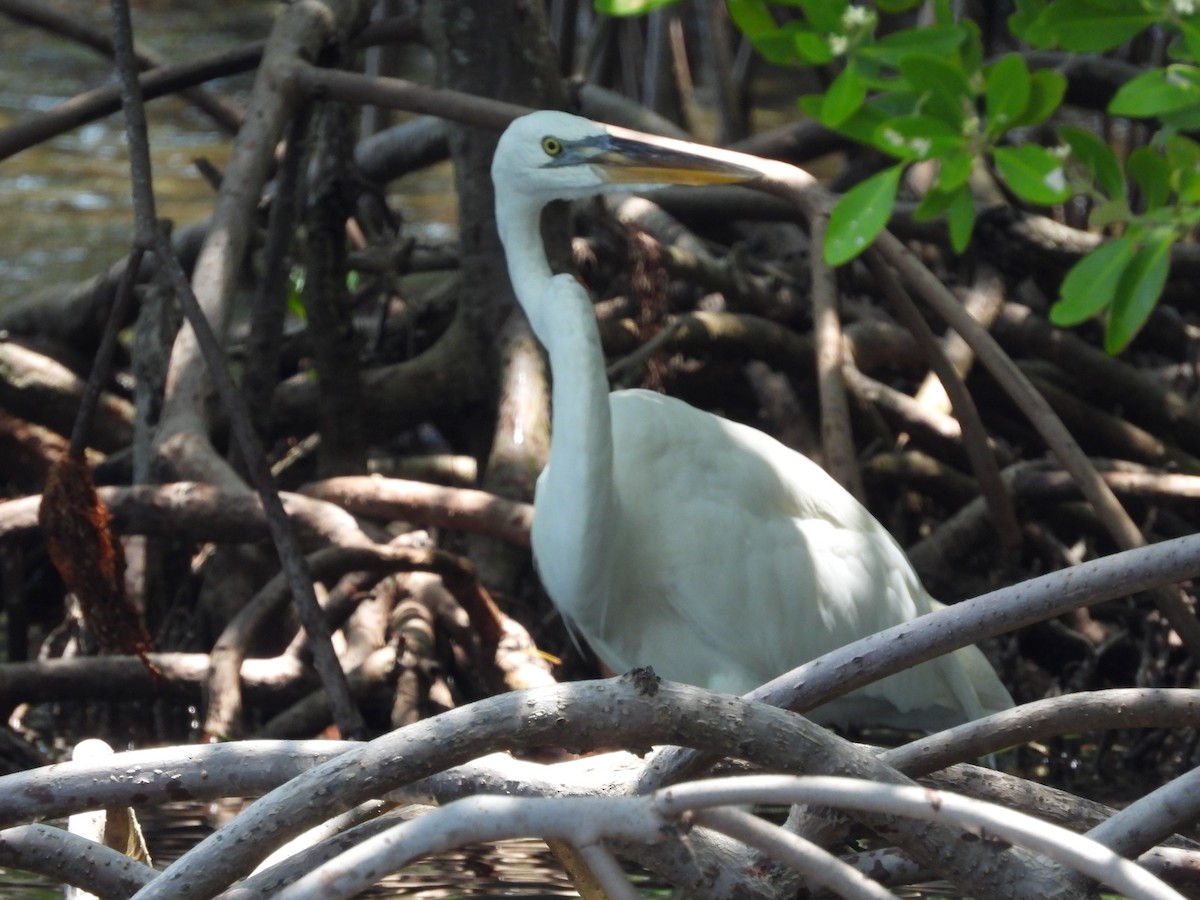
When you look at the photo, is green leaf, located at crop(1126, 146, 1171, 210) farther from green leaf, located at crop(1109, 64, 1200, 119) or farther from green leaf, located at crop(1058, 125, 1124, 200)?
green leaf, located at crop(1109, 64, 1200, 119)

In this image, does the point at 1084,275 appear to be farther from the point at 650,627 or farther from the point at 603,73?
the point at 603,73

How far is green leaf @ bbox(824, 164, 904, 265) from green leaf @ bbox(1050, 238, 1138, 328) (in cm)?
33

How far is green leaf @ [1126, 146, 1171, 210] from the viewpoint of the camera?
8.39ft

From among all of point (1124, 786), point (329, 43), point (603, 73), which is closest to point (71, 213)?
point (603, 73)

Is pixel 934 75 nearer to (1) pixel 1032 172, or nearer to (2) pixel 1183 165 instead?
(1) pixel 1032 172

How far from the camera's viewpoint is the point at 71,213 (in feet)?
28.5

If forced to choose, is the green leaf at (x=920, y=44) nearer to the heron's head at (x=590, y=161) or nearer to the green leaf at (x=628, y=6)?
the green leaf at (x=628, y=6)

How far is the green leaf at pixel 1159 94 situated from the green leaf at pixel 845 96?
42 centimetres

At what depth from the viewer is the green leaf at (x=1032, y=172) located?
245 cm

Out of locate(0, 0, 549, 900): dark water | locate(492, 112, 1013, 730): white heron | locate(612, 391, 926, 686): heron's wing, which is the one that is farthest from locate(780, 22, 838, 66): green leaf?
locate(0, 0, 549, 900): dark water

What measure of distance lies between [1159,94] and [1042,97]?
0.35 meters

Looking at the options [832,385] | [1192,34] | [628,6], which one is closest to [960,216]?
[1192,34]

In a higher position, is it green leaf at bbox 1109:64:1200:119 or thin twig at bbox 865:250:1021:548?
green leaf at bbox 1109:64:1200:119

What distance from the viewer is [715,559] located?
3.40 meters
